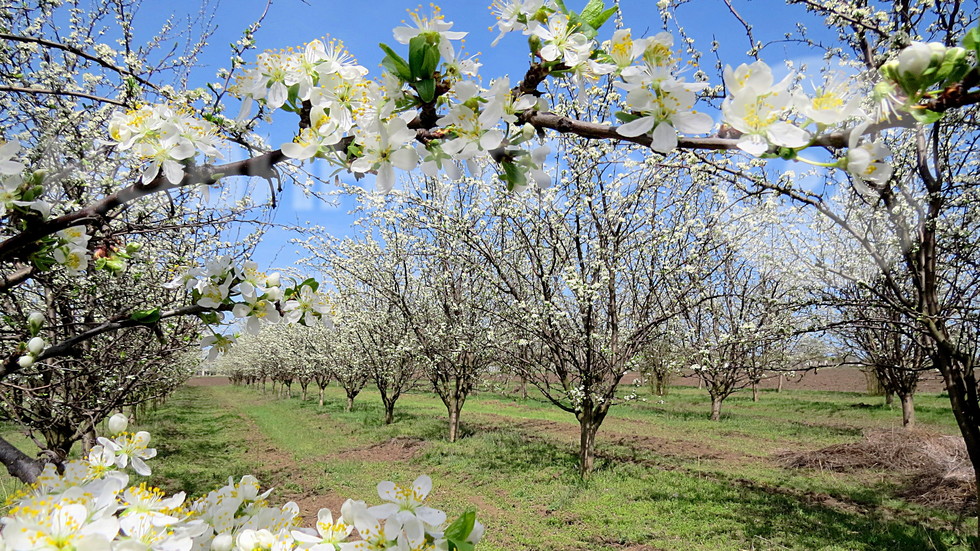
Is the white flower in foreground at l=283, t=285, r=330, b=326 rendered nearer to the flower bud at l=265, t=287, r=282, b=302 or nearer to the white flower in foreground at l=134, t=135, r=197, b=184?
the flower bud at l=265, t=287, r=282, b=302

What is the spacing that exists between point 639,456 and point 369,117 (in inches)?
399

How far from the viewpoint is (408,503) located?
38.6 inches

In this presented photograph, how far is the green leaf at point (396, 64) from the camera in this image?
0.84 metres

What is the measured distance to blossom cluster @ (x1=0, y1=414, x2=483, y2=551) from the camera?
71 centimetres

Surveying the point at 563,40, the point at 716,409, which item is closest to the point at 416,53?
the point at 563,40

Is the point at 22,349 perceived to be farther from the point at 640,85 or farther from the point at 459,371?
the point at 459,371

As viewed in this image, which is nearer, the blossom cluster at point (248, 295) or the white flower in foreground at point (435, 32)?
the white flower in foreground at point (435, 32)

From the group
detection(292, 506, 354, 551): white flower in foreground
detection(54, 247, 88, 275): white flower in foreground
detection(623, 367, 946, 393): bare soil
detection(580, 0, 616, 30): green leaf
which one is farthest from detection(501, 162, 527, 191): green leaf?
detection(623, 367, 946, 393): bare soil

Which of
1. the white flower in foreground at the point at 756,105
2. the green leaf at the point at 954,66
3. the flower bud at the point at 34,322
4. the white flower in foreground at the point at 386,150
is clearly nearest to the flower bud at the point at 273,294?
the flower bud at the point at 34,322

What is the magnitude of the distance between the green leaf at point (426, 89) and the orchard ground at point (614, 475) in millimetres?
5591

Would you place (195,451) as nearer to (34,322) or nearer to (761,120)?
(34,322)

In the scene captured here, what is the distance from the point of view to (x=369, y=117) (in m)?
0.93

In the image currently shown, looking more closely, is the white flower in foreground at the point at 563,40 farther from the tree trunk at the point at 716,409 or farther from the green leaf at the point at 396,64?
the tree trunk at the point at 716,409

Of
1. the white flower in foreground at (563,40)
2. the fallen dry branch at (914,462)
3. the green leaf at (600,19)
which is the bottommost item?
the fallen dry branch at (914,462)
